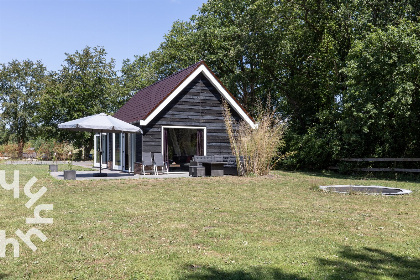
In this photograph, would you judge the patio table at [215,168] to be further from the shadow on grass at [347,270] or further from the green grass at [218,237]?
the shadow on grass at [347,270]

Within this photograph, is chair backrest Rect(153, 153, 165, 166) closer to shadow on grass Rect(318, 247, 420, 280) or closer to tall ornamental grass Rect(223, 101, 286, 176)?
tall ornamental grass Rect(223, 101, 286, 176)

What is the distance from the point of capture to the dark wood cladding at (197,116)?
742 inches

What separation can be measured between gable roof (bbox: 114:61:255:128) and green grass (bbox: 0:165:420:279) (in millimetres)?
8549

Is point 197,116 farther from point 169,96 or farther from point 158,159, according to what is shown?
point 158,159

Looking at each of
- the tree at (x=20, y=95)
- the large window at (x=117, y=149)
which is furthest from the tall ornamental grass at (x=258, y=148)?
the tree at (x=20, y=95)

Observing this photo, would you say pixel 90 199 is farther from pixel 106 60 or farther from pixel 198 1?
pixel 106 60

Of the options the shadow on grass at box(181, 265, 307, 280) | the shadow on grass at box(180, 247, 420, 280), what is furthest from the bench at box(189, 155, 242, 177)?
the shadow on grass at box(181, 265, 307, 280)

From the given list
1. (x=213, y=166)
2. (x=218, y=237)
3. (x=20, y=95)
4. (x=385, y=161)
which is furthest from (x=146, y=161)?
(x=20, y=95)

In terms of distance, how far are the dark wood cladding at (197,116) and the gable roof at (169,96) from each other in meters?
0.33

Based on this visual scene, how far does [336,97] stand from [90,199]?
726 inches

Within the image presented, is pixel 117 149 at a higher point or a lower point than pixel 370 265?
higher

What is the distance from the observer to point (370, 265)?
4.66 metres

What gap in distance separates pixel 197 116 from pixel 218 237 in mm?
14107

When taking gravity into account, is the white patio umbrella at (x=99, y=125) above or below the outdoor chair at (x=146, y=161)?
above
